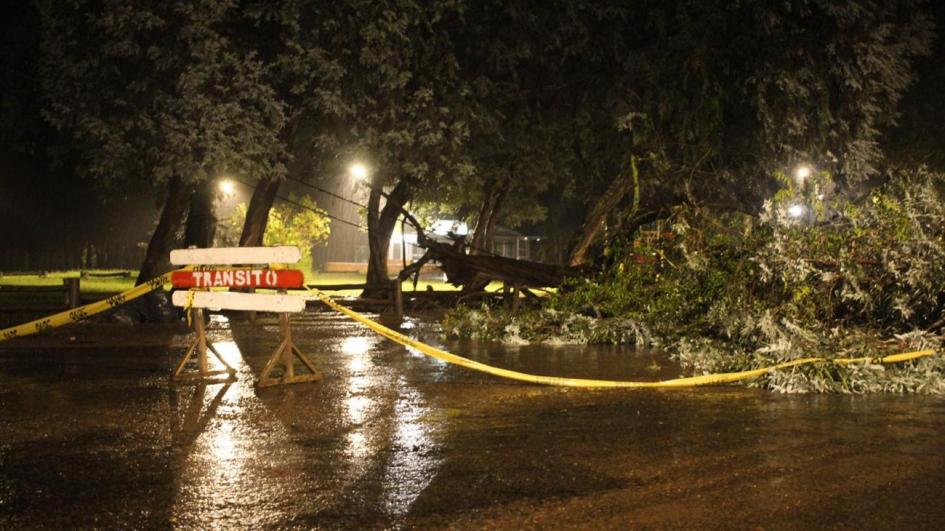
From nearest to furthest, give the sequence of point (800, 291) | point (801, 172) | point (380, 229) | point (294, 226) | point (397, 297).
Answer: point (800, 291), point (397, 297), point (801, 172), point (380, 229), point (294, 226)

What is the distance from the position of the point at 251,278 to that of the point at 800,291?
22.7ft

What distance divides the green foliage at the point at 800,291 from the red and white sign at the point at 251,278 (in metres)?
5.02

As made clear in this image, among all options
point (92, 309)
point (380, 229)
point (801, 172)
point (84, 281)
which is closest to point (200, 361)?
point (92, 309)

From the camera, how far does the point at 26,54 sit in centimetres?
2167

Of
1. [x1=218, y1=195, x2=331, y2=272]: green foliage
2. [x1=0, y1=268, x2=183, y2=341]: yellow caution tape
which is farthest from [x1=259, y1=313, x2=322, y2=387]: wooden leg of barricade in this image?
[x1=218, y1=195, x2=331, y2=272]: green foliage

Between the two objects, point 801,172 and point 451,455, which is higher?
point 801,172

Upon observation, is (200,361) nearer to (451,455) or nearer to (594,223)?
(451,455)

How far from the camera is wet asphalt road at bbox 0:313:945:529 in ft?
17.3

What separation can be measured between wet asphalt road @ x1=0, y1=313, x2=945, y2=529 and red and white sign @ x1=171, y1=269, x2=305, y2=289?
1.09 meters

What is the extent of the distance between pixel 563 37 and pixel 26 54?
40.7ft

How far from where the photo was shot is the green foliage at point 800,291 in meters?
10.5

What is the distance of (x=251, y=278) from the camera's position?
9453 millimetres

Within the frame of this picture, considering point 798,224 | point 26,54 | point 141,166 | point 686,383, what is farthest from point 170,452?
point 26,54

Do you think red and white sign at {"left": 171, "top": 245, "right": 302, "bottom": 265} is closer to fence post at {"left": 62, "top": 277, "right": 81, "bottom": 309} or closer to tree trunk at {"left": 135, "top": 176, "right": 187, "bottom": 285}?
fence post at {"left": 62, "top": 277, "right": 81, "bottom": 309}
